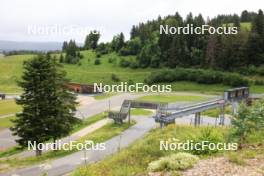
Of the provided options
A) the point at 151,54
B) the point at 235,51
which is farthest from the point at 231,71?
the point at 151,54

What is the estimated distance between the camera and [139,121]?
54156 millimetres

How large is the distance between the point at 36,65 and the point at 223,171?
2680 cm

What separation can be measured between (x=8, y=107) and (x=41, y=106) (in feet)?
125

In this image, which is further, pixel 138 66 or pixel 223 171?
pixel 138 66

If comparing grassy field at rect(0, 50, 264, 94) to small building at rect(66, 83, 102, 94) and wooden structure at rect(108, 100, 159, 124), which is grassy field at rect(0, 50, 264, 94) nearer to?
small building at rect(66, 83, 102, 94)

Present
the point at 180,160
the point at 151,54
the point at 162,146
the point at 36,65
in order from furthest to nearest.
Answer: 1. the point at 151,54
2. the point at 36,65
3. the point at 162,146
4. the point at 180,160

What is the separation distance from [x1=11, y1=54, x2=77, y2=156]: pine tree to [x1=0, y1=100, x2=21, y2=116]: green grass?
103 feet

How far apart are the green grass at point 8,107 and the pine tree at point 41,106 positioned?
3151 cm

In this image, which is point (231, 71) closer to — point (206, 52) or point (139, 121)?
point (206, 52)

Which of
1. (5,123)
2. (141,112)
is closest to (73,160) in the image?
(5,123)

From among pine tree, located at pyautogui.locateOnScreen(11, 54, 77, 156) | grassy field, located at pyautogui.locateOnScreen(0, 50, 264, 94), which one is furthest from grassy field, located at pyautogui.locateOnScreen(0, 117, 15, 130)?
grassy field, located at pyautogui.locateOnScreen(0, 50, 264, 94)

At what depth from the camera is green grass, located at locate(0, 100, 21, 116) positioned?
220 ft

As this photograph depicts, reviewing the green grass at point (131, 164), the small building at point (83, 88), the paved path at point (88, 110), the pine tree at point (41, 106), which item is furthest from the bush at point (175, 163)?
the small building at point (83, 88)

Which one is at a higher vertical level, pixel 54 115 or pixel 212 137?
pixel 212 137
